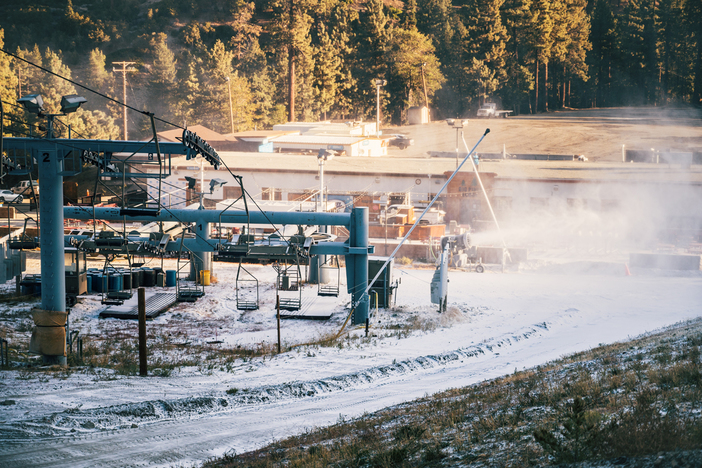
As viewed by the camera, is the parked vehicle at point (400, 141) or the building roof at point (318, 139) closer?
the building roof at point (318, 139)

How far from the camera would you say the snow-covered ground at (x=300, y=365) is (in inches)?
393

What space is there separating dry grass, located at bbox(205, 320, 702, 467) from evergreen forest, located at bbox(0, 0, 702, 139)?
67432mm

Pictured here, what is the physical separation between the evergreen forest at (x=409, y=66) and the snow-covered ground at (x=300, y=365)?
5639 cm

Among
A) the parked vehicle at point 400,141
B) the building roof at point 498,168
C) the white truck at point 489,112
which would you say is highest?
the white truck at point 489,112

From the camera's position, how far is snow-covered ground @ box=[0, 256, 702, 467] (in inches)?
393

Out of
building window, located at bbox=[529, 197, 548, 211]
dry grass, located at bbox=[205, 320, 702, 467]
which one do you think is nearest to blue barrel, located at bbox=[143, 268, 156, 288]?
dry grass, located at bbox=[205, 320, 702, 467]

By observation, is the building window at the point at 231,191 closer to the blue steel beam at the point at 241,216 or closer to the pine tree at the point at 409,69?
the blue steel beam at the point at 241,216

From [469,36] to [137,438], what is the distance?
85962mm

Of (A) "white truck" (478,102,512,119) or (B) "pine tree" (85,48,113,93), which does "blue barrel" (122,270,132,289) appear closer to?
(A) "white truck" (478,102,512,119)

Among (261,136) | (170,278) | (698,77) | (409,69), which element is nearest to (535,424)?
(170,278)

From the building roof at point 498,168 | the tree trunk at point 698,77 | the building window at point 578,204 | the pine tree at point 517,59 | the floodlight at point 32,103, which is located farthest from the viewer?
the pine tree at point 517,59

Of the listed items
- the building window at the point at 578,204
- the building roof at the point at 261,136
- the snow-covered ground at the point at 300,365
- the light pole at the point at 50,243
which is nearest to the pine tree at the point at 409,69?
the building roof at the point at 261,136

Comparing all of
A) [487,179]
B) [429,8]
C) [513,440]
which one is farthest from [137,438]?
[429,8]

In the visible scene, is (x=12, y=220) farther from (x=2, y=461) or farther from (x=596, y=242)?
(x=596, y=242)
